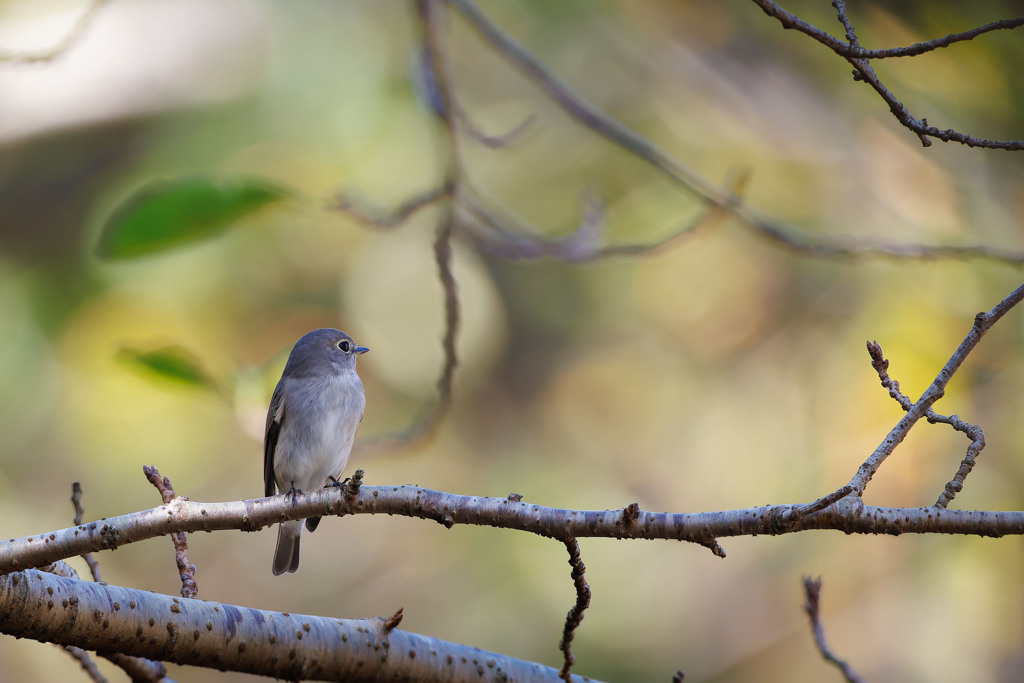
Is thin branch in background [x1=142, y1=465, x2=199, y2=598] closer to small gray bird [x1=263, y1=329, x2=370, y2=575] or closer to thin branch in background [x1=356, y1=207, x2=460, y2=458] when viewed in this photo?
thin branch in background [x1=356, y1=207, x2=460, y2=458]

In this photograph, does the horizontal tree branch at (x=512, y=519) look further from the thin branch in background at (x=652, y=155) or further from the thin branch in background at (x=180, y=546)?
the thin branch in background at (x=652, y=155)

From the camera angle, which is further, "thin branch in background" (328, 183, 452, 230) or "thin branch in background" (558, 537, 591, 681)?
"thin branch in background" (328, 183, 452, 230)

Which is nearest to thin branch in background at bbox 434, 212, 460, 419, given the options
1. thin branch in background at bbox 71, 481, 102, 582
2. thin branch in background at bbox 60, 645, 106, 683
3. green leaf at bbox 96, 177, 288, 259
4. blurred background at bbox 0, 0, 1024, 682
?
green leaf at bbox 96, 177, 288, 259

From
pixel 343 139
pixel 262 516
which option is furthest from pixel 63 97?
pixel 262 516

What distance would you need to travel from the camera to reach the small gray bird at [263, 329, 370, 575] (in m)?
3.63

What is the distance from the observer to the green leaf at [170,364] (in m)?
2.89

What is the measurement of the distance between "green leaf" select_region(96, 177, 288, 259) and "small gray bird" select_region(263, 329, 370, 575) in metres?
1.02

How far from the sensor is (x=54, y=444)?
17.6 ft

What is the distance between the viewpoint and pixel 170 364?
2.91 metres

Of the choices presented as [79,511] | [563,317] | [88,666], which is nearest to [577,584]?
[79,511]

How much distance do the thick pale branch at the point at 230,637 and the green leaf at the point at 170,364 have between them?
1.08 m

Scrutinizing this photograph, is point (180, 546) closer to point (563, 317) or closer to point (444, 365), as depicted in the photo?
point (444, 365)

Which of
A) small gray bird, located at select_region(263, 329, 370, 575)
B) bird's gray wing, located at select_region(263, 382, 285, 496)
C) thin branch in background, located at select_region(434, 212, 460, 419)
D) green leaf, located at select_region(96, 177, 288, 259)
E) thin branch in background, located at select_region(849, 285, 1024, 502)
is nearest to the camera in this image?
thin branch in background, located at select_region(849, 285, 1024, 502)

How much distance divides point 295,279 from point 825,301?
3.34 metres
